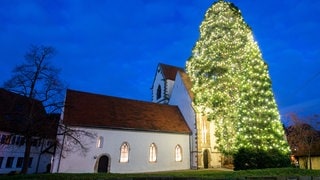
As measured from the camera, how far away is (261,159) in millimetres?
17484

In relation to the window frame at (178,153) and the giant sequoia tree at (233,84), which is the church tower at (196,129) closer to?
the window frame at (178,153)

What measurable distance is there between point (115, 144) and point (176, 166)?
25.7 feet

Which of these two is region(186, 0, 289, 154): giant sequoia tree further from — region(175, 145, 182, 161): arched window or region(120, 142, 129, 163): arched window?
region(120, 142, 129, 163): arched window

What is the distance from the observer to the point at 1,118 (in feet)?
56.7

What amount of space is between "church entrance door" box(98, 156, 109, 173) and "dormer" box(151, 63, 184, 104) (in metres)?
16.0

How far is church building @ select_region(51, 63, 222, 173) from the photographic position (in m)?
22.8

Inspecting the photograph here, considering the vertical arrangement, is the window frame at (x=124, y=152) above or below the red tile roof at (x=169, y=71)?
below

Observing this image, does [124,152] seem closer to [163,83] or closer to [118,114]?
[118,114]

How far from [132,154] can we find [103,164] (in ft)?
10.1

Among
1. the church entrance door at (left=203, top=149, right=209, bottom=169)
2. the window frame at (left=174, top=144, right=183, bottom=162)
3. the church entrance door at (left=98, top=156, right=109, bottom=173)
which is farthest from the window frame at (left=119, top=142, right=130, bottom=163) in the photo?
the church entrance door at (left=203, top=149, right=209, bottom=169)

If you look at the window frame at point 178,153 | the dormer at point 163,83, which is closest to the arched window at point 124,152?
the window frame at point 178,153

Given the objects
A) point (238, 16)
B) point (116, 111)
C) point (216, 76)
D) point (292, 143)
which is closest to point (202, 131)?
point (216, 76)

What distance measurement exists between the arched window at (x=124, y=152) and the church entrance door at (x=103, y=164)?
156cm

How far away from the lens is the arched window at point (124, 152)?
965 inches
